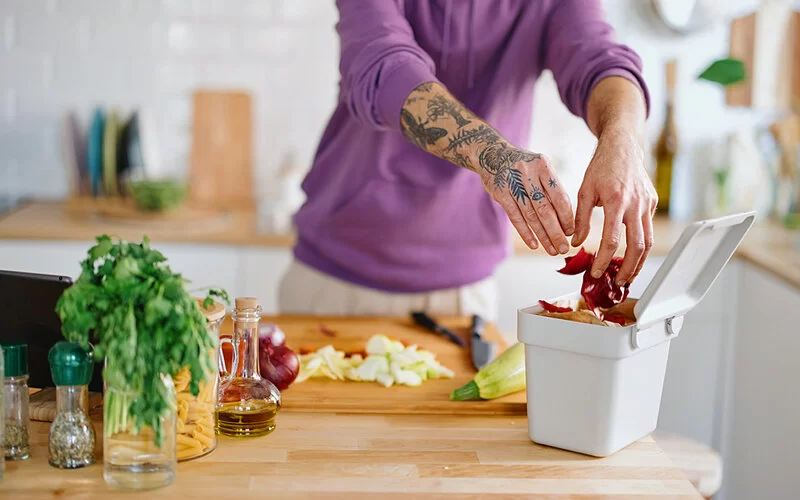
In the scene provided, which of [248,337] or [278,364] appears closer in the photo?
[248,337]

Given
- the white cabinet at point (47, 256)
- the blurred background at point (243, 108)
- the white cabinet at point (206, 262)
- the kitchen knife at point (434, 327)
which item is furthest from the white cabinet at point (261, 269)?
the kitchen knife at point (434, 327)

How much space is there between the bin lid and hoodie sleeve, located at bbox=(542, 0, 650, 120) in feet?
1.15

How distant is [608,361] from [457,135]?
382 mm

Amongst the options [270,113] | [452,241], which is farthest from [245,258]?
[452,241]

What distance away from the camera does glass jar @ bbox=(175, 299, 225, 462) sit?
946 millimetres

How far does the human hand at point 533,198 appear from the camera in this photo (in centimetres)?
105

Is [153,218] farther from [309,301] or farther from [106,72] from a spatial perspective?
[309,301]

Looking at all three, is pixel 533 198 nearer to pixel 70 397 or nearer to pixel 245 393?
pixel 245 393

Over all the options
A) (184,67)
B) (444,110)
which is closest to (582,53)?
(444,110)

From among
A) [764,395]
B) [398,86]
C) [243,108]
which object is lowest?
[764,395]

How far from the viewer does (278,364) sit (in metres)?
1.21

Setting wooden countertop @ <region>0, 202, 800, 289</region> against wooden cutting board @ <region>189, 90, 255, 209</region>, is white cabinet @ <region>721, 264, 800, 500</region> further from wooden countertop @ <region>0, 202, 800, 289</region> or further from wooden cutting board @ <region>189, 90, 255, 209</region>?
wooden cutting board @ <region>189, 90, 255, 209</region>

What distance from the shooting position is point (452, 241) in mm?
1765

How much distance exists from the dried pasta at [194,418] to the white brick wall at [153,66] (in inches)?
78.0
